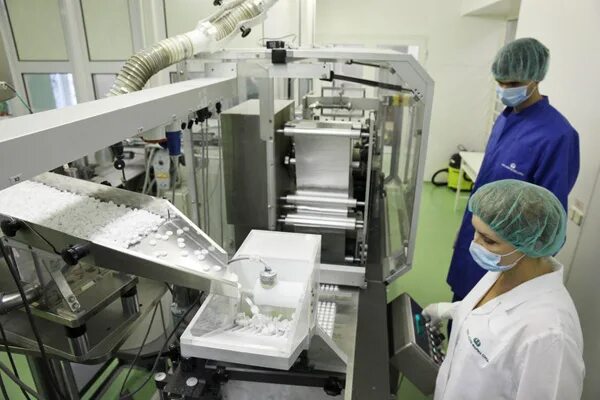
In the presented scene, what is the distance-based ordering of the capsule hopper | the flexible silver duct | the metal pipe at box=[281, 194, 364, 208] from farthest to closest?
the metal pipe at box=[281, 194, 364, 208], the flexible silver duct, the capsule hopper

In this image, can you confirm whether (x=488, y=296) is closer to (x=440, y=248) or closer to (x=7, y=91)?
(x=7, y=91)

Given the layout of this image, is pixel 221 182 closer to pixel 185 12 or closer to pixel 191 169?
pixel 191 169

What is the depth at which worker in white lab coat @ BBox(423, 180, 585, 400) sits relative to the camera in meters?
0.90

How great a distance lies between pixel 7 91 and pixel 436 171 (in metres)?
4.80

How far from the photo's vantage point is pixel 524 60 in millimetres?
1572

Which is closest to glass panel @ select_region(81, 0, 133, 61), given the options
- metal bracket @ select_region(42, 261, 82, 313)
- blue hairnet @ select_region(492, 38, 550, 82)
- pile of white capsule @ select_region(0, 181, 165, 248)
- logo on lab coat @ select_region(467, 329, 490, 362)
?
pile of white capsule @ select_region(0, 181, 165, 248)

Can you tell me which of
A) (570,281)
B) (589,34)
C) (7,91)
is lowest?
(570,281)

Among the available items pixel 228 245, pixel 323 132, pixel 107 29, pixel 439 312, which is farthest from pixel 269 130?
pixel 107 29

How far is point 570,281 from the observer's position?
1.89m

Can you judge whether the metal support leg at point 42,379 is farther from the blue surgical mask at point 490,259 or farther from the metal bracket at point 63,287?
the blue surgical mask at point 490,259

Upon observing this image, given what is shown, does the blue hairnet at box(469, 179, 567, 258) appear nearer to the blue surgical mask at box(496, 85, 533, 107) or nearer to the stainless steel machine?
the stainless steel machine

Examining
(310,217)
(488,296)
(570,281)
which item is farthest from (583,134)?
(310,217)

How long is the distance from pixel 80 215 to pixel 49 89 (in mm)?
2826

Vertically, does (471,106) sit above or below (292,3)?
below
